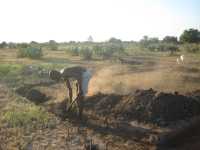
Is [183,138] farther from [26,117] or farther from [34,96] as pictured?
[34,96]

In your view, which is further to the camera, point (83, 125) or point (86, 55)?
point (86, 55)

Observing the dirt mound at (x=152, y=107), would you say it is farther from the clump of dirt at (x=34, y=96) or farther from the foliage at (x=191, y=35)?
the foliage at (x=191, y=35)

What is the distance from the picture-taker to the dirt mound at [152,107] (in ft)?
23.2

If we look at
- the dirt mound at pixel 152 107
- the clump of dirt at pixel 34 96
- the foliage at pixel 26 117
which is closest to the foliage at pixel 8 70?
the clump of dirt at pixel 34 96

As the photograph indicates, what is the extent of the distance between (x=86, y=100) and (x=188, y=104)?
108 inches

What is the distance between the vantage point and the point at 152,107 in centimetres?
729

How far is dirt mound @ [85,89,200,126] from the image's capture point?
279 inches

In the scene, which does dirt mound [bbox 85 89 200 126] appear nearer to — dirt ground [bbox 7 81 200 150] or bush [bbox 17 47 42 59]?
dirt ground [bbox 7 81 200 150]

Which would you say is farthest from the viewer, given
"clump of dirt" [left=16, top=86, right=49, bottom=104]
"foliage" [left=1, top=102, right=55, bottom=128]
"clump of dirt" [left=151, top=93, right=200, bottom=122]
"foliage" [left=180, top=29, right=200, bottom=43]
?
"foliage" [left=180, top=29, right=200, bottom=43]

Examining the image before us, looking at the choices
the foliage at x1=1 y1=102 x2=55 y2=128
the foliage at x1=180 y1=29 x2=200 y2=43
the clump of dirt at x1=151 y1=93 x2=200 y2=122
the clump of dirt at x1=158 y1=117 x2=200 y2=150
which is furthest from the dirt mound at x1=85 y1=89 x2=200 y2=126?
the foliage at x1=180 y1=29 x2=200 y2=43

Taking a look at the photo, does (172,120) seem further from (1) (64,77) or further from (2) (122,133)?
(1) (64,77)

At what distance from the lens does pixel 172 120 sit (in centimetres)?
694

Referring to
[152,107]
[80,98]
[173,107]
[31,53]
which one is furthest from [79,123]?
[31,53]

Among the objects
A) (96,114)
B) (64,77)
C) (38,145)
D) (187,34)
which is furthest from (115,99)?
(187,34)
